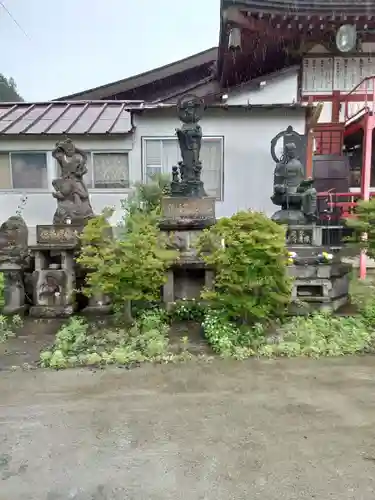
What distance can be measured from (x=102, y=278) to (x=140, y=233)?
2.87 ft

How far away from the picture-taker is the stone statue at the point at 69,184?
779 cm

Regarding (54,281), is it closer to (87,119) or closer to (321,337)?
(321,337)

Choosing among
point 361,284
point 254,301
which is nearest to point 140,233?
point 254,301

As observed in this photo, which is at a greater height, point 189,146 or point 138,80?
point 138,80

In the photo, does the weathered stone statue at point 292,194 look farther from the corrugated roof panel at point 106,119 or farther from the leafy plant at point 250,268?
the corrugated roof panel at point 106,119

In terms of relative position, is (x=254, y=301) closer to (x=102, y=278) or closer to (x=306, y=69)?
(x=102, y=278)

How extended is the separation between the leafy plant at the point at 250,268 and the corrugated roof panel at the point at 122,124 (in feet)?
22.0

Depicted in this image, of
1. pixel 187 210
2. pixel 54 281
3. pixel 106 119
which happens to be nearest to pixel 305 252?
pixel 187 210

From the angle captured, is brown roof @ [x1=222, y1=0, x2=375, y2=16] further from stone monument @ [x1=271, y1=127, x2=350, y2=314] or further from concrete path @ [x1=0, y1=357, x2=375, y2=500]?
concrete path @ [x1=0, y1=357, x2=375, y2=500]

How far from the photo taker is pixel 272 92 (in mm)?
11352

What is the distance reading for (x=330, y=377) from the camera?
177 inches

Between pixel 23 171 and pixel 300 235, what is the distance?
837cm

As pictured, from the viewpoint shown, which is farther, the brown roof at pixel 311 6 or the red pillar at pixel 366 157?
the brown roof at pixel 311 6

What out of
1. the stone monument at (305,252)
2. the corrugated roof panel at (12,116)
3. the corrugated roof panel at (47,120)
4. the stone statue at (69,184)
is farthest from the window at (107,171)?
the stone monument at (305,252)
